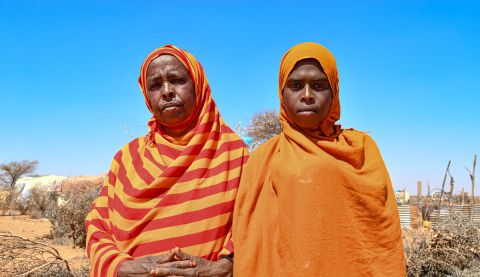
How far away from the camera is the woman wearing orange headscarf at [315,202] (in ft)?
7.48

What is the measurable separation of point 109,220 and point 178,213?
1.63ft

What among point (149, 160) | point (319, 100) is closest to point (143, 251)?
point (149, 160)

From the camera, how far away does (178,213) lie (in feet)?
7.75

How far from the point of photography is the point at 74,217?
11.2 m

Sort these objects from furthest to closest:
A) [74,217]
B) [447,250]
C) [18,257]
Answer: [74,217] → [447,250] → [18,257]

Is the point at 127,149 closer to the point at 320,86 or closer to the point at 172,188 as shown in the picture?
the point at 172,188

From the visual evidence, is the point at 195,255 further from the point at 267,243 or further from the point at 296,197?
the point at 296,197

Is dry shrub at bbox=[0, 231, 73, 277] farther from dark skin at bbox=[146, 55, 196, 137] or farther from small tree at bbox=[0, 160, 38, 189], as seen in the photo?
small tree at bbox=[0, 160, 38, 189]

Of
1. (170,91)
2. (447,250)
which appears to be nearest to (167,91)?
(170,91)

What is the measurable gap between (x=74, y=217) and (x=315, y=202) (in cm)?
1013

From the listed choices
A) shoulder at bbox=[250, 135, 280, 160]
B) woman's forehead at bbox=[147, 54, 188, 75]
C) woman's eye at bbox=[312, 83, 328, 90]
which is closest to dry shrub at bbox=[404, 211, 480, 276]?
shoulder at bbox=[250, 135, 280, 160]

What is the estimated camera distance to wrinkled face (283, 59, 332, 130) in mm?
2371

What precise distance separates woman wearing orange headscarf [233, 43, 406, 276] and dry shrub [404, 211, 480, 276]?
4.09 m

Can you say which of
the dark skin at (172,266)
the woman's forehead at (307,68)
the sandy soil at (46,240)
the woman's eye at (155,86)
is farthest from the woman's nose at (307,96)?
the sandy soil at (46,240)
